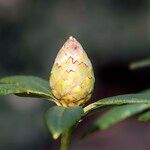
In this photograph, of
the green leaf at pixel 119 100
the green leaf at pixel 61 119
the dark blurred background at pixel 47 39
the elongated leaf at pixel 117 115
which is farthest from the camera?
the dark blurred background at pixel 47 39

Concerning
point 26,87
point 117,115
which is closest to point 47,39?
point 117,115

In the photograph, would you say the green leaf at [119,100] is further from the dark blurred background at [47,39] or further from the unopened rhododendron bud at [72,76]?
the dark blurred background at [47,39]

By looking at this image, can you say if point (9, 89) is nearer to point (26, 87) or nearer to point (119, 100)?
point (26, 87)

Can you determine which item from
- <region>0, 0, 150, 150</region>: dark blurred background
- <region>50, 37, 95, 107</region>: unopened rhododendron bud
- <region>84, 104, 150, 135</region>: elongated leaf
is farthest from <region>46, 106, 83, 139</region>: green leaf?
<region>0, 0, 150, 150</region>: dark blurred background

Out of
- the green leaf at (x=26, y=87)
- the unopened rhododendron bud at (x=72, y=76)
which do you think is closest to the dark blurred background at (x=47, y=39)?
the green leaf at (x=26, y=87)

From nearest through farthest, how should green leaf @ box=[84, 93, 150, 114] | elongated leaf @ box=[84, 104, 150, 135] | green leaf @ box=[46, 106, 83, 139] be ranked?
green leaf @ box=[46, 106, 83, 139], green leaf @ box=[84, 93, 150, 114], elongated leaf @ box=[84, 104, 150, 135]

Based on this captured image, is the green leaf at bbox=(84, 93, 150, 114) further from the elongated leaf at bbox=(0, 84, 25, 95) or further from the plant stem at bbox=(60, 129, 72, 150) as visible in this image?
the elongated leaf at bbox=(0, 84, 25, 95)

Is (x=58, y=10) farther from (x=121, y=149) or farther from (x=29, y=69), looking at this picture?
(x=121, y=149)
